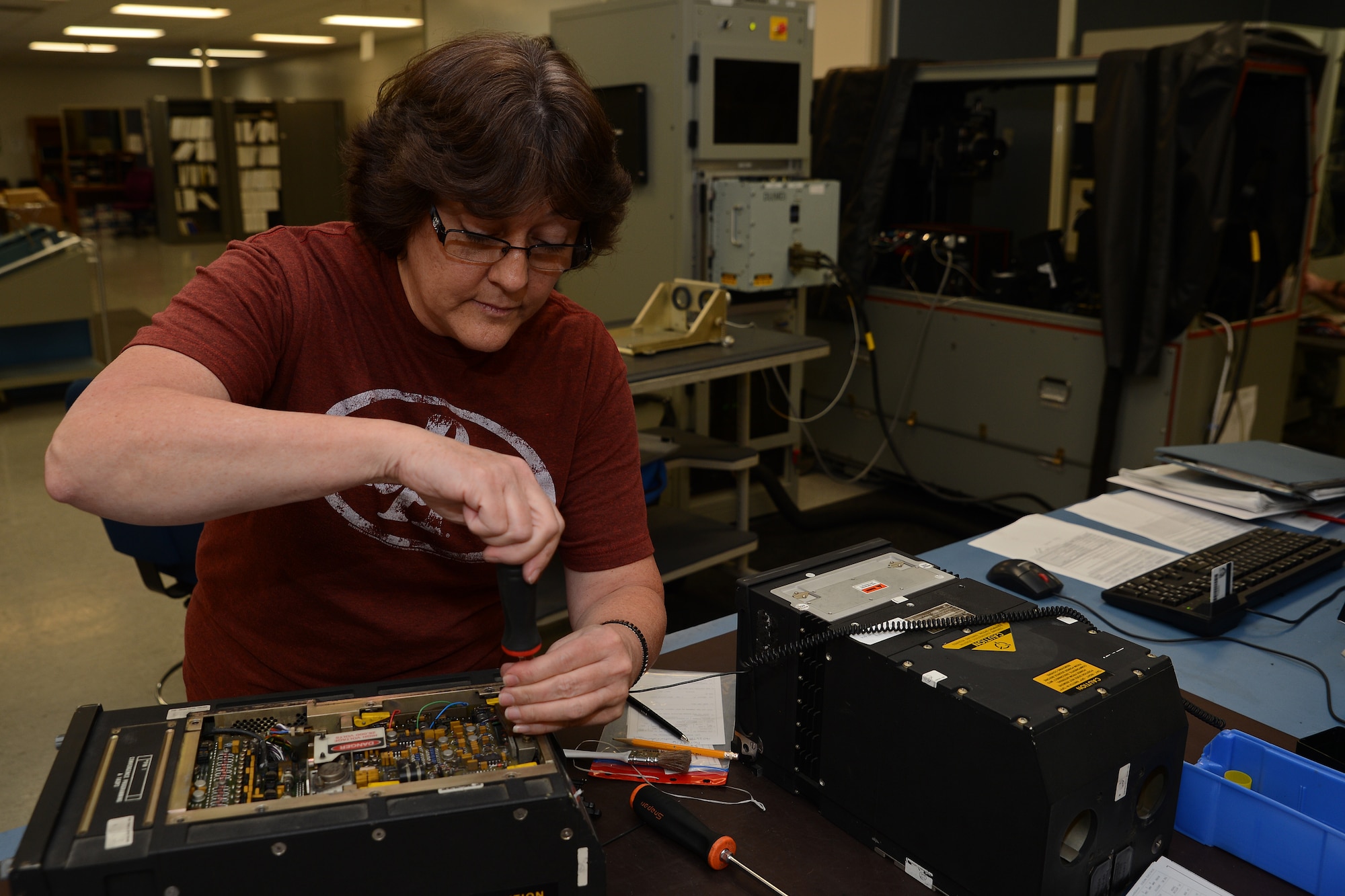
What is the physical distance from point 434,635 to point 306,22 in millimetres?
8439

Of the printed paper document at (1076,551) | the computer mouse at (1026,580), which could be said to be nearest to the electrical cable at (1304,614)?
the printed paper document at (1076,551)

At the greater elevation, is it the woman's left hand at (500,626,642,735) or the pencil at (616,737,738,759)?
Result: the woman's left hand at (500,626,642,735)

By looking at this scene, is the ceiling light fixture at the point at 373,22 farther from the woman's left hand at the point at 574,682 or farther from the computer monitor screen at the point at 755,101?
the woman's left hand at the point at 574,682

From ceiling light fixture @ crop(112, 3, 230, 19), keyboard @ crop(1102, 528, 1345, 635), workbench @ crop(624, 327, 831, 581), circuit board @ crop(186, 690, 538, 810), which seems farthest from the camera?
ceiling light fixture @ crop(112, 3, 230, 19)

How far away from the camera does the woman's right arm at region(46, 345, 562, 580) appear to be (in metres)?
0.78

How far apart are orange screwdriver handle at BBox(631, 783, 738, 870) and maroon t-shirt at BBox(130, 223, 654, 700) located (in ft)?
0.95

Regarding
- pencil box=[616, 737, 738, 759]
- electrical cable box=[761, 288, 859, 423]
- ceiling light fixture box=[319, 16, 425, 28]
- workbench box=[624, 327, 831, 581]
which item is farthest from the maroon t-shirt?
ceiling light fixture box=[319, 16, 425, 28]

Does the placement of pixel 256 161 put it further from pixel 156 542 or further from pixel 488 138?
pixel 488 138

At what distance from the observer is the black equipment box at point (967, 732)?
77cm

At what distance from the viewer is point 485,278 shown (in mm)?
985

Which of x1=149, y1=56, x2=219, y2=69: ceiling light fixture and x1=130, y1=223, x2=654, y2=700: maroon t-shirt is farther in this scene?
x1=149, y1=56, x2=219, y2=69: ceiling light fixture

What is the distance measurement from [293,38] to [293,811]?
10.0m

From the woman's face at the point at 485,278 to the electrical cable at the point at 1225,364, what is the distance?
2.87 meters

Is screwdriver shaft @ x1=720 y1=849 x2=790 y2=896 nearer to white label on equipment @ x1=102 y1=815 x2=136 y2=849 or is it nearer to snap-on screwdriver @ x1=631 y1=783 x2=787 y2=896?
snap-on screwdriver @ x1=631 y1=783 x2=787 y2=896
